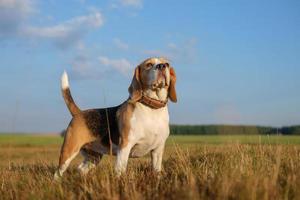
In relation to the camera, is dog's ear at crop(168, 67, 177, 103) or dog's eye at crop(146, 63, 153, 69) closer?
dog's eye at crop(146, 63, 153, 69)

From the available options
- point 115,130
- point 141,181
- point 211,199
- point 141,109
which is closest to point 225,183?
point 211,199

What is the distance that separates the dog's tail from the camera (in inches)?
393

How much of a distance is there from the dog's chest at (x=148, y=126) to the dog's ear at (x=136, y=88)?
155mm

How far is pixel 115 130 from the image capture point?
30.2 ft

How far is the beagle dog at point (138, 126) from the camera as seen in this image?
27.9 feet

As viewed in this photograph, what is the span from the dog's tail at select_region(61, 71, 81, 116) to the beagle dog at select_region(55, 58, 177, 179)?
2.03 ft

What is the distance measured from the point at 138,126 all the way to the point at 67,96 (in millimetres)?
2235

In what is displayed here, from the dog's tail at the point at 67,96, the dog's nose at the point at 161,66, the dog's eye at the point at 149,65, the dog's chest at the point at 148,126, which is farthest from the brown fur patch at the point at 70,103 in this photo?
the dog's nose at the point at 161,66

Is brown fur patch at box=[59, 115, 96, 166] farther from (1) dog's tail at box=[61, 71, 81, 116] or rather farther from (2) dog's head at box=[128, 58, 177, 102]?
(2) dog's head at box=[128, 58, 177, 102]

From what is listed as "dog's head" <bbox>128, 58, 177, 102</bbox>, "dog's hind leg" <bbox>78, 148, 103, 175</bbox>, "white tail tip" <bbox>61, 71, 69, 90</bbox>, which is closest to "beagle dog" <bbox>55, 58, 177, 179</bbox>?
"dog's head" <bbox>128, 58, 177, 102</bbox>

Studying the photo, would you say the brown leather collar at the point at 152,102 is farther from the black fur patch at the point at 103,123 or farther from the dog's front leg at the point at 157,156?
the black fur patch at the point at 103,123

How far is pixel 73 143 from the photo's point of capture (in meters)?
9.32

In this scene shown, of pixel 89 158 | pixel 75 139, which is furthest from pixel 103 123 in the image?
pixel 89 158

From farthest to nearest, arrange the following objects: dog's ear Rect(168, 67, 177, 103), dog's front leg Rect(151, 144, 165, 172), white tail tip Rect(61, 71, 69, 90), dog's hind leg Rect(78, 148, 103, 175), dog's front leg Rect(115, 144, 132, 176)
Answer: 1. white tail tip Rect(61, 71, 69, 90)
2. dog's hind leg Rect(78, 148, 103, 175)
3. dog's front leg Rect(151, 144, 165, 172)
4. dog's ear Rect(168, 67, 177, 103)
5. dog's front leg Rect(115, 144, 132, 176)
